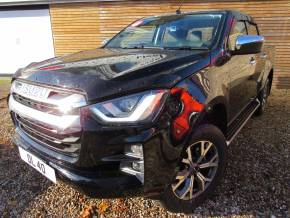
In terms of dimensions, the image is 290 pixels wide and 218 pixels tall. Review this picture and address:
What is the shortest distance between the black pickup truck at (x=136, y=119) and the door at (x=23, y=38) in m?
7.57

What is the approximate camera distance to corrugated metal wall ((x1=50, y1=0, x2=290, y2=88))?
752cm

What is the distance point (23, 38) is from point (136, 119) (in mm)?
9412

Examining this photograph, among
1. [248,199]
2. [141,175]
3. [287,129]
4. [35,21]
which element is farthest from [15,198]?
[35,21]

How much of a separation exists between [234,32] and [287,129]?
205cm

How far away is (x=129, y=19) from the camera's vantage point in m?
8.48

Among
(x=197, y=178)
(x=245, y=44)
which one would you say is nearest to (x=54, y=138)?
(x=197, y=178)

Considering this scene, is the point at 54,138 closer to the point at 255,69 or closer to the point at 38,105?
the point at 38,105

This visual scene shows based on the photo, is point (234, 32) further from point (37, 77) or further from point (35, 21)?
point (35, 21)

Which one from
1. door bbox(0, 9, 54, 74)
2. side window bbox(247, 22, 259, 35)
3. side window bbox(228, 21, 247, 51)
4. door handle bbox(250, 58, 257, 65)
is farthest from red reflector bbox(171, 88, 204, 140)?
door bbox(0, 9, 54, 74)

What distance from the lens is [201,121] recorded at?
2428 mm

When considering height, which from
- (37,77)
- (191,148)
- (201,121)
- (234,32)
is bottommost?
(191,148)

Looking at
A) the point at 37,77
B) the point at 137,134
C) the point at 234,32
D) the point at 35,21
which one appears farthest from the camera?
the point at 35,21

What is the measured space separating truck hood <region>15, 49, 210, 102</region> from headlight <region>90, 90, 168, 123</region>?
5cm

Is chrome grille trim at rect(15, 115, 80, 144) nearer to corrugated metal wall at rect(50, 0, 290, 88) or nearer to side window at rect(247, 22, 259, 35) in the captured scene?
side window at rect(247, 22, 259, 35)
